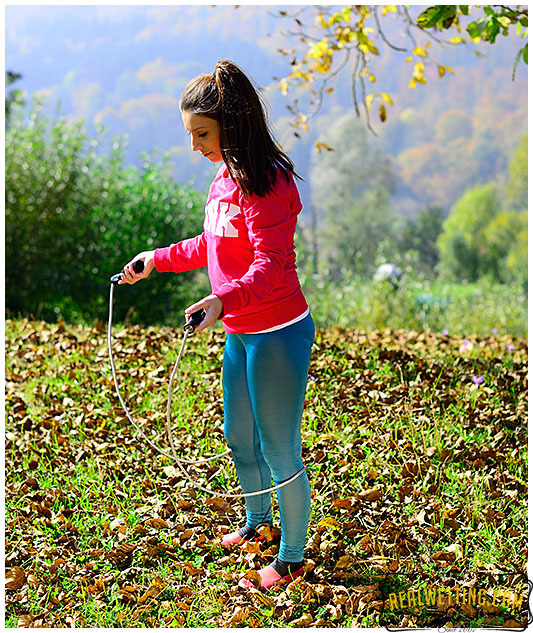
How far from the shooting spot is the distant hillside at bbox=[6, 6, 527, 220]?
1912 cm

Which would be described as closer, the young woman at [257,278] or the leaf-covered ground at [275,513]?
the young woman at [257,278]

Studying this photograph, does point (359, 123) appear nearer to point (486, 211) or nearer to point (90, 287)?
point (486, 211)

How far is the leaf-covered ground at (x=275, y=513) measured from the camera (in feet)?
7.88

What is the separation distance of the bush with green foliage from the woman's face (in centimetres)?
514

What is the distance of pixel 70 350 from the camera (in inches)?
191

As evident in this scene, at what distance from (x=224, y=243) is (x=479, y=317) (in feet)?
20.6

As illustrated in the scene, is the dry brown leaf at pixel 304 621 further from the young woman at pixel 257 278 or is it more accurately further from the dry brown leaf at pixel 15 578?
the dry brown leaf at pixel 15 578

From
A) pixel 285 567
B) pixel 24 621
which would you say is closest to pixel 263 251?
pixel 285 567

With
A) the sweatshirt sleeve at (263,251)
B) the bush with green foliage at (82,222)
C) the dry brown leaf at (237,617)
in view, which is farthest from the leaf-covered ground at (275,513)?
the bush with green foliage at (82,222)

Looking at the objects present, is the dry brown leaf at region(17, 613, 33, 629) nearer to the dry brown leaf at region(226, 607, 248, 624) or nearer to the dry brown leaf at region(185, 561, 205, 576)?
the dry brown leaf at region(185, 561, 205, 576)

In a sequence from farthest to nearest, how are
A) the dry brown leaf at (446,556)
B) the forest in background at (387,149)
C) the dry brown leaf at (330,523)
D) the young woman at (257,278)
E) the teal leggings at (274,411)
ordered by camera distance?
the forest in background at (387,149), the dry brown leaf at (330,523), the dry brown leaf at (446,556), the teal leggings at (274,411), the young woman at (257,278)

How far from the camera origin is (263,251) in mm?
2057

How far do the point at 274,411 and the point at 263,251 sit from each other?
54cm

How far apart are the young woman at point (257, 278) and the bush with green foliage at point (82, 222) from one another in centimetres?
513
